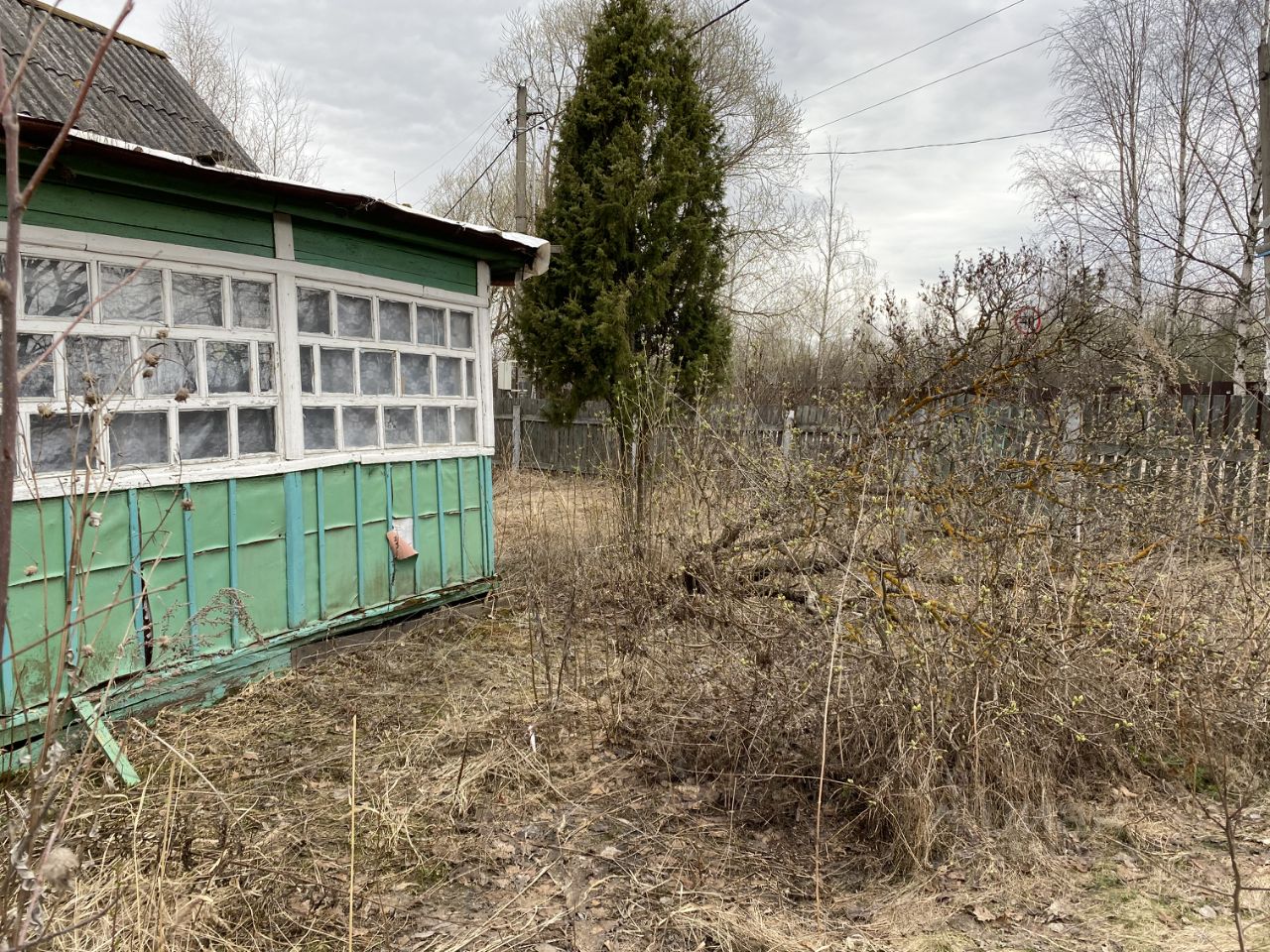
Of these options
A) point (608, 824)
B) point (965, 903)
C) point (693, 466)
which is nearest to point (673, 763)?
point (608, 824)

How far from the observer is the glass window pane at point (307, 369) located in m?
5.18

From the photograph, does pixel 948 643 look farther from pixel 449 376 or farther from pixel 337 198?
pixel 449 376

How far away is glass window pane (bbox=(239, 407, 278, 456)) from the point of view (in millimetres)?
4812

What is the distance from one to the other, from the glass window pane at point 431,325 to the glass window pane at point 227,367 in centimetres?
136

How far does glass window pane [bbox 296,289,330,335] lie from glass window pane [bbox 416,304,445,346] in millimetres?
763

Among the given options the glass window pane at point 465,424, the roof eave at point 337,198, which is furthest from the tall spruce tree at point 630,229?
the roof eave at point 337,198

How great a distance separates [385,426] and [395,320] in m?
0.72

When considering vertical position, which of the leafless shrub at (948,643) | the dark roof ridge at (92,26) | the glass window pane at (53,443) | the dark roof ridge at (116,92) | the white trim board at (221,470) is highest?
the dark roof ridge at (92,26)

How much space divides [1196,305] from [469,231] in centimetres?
1456

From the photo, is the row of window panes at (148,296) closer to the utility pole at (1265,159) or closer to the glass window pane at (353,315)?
the glass window pane at (353,315)

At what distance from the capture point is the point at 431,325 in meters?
6.10

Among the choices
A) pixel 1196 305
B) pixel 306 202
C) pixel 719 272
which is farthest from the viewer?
pixel 1196 305

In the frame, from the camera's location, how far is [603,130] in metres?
10.3

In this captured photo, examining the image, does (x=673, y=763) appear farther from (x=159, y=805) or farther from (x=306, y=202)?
(x=306, y=202)
